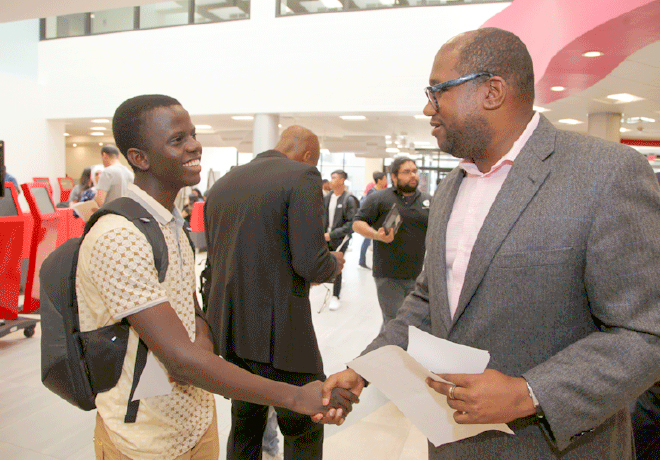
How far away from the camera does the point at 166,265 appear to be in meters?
1.20

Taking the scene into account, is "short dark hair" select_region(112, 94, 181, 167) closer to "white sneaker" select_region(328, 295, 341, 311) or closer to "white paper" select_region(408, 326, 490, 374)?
"white paper" select_region(408, 326, 490, 374)

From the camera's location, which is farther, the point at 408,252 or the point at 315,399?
the point at 408,252

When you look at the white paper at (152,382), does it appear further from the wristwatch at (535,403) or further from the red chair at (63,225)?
the red chair at (63,225)

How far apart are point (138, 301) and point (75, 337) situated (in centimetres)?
21

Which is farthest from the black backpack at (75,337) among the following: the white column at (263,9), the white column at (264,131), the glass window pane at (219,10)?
the glass window pane at (219,10)

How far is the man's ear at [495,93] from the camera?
3.67 ft

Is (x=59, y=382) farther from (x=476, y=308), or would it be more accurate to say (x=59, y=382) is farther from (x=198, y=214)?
(x=198, y=214)

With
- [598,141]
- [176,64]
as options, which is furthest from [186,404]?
[176,64]

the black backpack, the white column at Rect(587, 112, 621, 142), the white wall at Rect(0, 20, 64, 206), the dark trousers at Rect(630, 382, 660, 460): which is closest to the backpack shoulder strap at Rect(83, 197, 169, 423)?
the black backpack

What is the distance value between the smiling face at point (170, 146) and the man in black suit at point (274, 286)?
680mm

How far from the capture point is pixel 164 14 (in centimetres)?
1050

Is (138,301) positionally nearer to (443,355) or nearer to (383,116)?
(443,355)

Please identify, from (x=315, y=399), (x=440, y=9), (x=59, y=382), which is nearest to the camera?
(x=59, y=382)

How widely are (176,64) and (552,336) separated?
10.8 m
